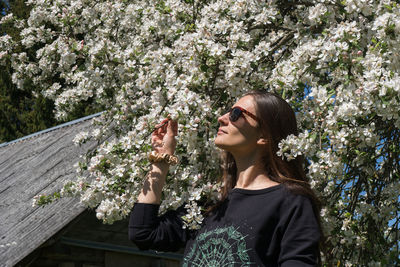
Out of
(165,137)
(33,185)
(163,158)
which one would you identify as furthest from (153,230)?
(33,185)

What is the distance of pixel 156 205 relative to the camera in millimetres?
2590

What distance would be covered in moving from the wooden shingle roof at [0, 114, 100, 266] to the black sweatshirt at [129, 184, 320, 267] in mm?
2575

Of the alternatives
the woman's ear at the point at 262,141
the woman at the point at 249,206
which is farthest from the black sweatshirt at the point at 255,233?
the woman's ear at the point at 262,141

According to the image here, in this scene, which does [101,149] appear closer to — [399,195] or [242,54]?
[242,54]

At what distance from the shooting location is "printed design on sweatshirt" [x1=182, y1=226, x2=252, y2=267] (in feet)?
7.20

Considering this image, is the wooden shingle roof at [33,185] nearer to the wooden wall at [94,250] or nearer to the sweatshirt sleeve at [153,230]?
the wooden wall at [94,250]

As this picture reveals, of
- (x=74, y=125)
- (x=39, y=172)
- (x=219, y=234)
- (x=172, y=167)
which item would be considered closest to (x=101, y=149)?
(x=172, y=167)

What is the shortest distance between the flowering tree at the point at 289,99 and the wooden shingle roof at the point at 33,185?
475mm

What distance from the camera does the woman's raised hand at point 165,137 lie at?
2689mm

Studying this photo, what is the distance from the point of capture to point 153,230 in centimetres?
254

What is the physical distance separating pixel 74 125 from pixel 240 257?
296 inches

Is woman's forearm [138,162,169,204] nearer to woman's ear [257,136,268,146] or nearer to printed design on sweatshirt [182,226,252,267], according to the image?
printed design on sweatshirt [182,226,252,267]

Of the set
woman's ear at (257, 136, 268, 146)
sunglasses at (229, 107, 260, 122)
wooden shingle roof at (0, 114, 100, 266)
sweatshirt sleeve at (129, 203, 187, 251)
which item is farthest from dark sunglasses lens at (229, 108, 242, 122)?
wooden shingle roof at (0, 114, 100, 266)

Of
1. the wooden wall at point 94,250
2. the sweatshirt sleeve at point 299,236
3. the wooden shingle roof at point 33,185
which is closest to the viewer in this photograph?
the sweatshirt sleeve at point 299,236
